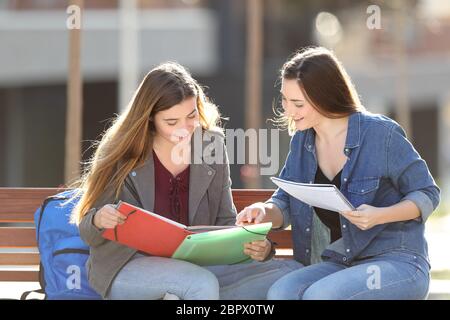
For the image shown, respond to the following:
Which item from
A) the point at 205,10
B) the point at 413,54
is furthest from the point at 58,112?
the point at 413,54

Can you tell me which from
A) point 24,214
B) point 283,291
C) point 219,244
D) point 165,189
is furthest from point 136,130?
point 24,214

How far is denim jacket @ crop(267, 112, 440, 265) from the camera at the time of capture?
151 inches

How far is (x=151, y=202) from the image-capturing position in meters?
4.04

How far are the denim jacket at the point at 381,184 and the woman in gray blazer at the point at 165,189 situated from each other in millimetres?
346

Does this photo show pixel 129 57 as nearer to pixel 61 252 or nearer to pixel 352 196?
pixel 61 252

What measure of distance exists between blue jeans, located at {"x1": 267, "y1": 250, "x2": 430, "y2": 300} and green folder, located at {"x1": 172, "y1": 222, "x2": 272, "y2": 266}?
0.23 meters

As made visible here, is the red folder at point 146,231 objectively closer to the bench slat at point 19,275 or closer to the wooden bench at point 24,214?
the wooden bench at point 24,214

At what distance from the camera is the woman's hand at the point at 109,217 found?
3621mm

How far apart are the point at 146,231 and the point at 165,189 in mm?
485

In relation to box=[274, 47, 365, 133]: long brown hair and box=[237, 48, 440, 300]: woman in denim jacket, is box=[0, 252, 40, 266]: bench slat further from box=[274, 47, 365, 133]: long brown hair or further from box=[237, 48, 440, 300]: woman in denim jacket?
box=[274, 47, 365, 133]: long brown hair

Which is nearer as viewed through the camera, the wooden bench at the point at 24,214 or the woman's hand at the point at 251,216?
the woman's hand at the point at 251,216

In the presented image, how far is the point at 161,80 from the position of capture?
400 centimetres

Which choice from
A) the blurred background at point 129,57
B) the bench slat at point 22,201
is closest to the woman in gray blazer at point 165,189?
the bench slat at point 22,201
